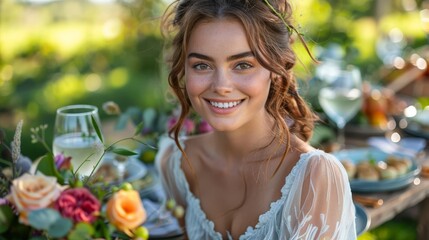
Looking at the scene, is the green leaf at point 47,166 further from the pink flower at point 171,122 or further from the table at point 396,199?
the table at point 396,199

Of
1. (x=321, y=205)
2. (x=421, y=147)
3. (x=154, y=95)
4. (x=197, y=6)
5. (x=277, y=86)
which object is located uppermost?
(x=197, y=6)

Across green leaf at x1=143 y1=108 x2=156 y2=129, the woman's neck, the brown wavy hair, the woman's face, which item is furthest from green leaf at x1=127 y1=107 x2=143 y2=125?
the woman's face

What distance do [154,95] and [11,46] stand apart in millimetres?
1710

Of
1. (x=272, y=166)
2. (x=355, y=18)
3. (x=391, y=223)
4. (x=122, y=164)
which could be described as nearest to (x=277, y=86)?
(x=272, y=166)

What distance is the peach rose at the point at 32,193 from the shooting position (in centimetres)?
96

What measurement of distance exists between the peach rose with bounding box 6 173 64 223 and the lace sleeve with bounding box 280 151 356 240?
0.79 meters

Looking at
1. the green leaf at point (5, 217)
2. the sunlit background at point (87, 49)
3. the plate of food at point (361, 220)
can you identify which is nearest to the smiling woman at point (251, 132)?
the plate of food at point (361, 220)

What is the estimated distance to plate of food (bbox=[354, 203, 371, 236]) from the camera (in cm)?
192

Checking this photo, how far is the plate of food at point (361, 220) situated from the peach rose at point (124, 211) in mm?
1117

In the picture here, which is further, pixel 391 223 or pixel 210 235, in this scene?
pixel 391 223

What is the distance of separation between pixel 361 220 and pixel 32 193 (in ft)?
4.30

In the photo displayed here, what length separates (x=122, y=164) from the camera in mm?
2293

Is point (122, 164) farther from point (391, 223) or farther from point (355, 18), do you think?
point (355, 18)

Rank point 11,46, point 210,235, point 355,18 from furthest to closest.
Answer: point 355,18
point 11,46
point 210,235
